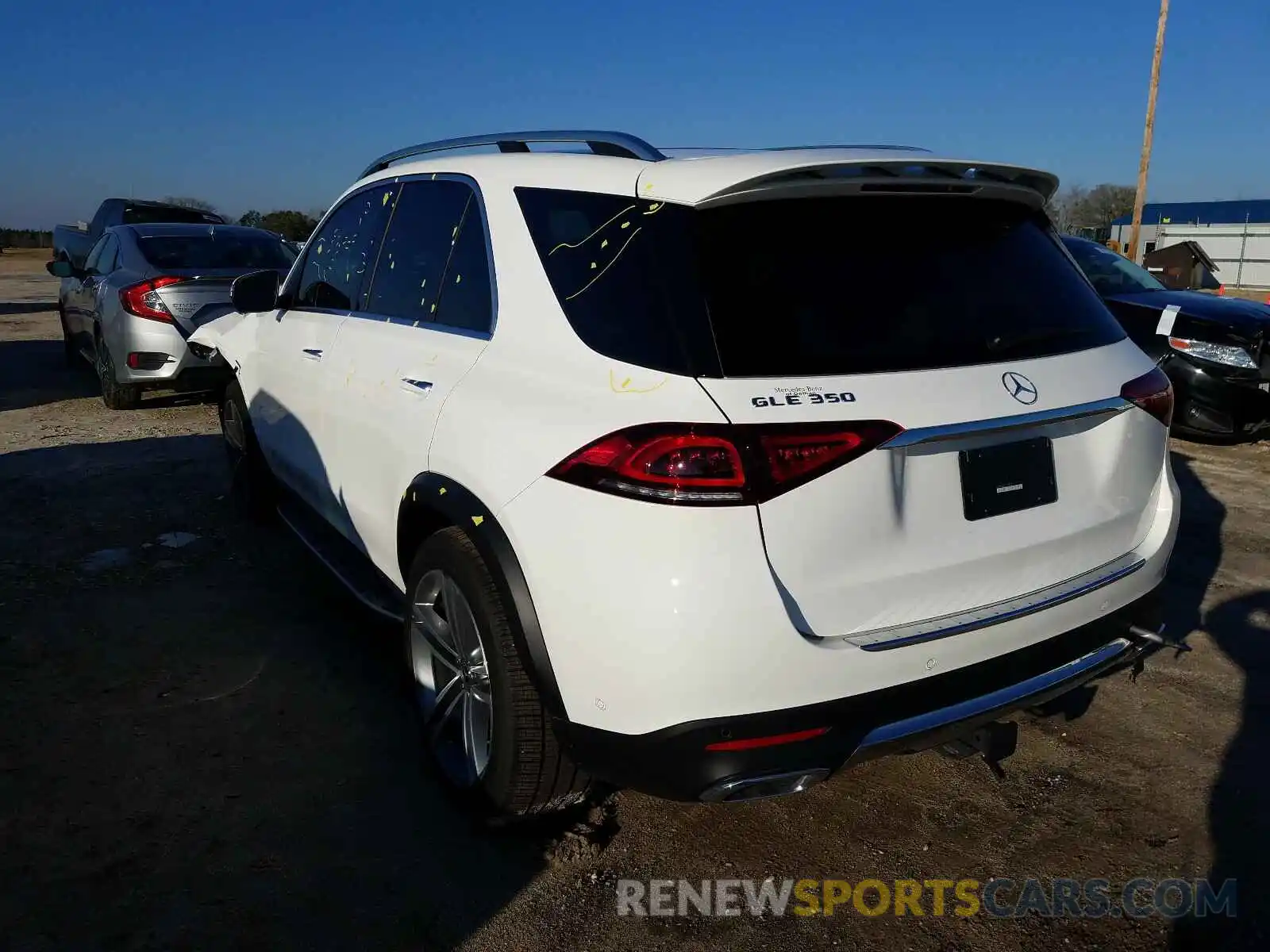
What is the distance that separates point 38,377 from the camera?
36.0ft

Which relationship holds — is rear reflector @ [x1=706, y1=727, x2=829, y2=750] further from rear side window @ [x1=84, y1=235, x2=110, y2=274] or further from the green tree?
the green tree

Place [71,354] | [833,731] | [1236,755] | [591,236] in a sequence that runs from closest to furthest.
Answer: [833,731] → [591,236] → [1236,755] → [71,354]

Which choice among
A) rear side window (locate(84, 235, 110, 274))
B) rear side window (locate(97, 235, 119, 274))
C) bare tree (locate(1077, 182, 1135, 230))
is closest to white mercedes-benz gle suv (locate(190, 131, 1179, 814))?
rear side window (locate(97, 235, 119, 274))

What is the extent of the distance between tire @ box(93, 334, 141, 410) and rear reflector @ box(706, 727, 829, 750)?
7.80 m

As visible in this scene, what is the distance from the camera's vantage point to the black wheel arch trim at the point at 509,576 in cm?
230

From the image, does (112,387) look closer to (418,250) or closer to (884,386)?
(418,250)

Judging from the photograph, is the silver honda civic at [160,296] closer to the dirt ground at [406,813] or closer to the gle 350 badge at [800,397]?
→ the dirt ground at [406,813]

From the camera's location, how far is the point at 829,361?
7.15 ft

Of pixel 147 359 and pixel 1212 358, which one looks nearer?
pixel 1212 358

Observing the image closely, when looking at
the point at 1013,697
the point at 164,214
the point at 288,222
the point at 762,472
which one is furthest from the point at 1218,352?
the point at 288,222

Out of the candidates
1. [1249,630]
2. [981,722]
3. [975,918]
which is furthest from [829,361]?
[1249,630]

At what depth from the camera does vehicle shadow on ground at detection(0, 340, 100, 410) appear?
9.58m

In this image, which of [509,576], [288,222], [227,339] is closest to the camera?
[509,576]

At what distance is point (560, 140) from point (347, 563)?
1805 millimetres
